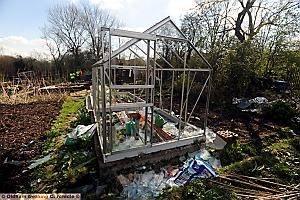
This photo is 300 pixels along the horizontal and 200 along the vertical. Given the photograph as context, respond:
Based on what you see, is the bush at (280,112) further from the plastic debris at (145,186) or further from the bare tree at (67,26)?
the bare tree at (67,26)

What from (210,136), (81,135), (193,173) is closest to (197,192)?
(193,173)

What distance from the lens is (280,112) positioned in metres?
6.89

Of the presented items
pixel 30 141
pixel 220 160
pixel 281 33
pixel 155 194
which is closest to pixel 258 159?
pixel 220 160

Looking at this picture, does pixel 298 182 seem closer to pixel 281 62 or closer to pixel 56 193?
pixel 56 193

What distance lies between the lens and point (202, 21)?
10734mm

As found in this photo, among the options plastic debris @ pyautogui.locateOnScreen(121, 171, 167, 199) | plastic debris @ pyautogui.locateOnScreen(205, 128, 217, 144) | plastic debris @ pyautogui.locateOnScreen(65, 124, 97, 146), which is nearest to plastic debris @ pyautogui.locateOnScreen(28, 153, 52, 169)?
plastic debris @ pyautogui.locateOnScreen(65, 124, 97, 146)

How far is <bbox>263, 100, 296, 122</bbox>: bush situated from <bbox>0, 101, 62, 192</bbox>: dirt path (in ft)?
23.5

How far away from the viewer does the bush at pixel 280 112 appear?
6.86m

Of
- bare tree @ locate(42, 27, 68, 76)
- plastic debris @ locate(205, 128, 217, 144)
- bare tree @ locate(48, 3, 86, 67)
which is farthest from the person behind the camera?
bare tree @ locate(48, 3, 86, 67)

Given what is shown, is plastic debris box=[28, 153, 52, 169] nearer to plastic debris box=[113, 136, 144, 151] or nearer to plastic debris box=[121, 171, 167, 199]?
plastic debris box=[113, 136, 144, 151]

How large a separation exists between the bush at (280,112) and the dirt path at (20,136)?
7.16 m

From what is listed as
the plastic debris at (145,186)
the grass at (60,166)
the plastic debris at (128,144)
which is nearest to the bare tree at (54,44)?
the grass at (60,166)

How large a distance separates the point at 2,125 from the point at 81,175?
13.7 ft

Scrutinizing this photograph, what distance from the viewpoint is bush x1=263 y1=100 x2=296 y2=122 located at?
686cm
